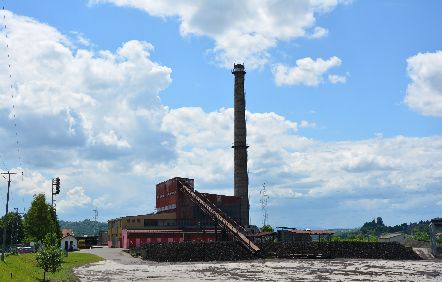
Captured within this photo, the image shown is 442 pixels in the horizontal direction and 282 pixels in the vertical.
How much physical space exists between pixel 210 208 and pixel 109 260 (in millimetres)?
31294

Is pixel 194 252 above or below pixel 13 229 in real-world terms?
below

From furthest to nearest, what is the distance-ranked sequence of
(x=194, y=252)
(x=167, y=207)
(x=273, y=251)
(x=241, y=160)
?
(x=241, y=160), (x=167, y=207), (x=273, y=251), (x=194, y=252)

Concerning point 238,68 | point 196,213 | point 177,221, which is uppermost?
point 238,68

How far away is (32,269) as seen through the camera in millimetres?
52250

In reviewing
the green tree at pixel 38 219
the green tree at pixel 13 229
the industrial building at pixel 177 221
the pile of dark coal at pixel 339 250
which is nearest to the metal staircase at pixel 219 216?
the industrial building at pixel 177 221

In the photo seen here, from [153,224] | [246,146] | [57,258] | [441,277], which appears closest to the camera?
[57,258]

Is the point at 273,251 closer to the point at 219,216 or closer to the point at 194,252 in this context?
the point at 194,252

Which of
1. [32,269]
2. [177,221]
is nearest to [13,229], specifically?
[177,221]

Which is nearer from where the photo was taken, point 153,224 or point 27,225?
point 27,225

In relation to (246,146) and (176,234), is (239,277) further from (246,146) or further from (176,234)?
(246,146)

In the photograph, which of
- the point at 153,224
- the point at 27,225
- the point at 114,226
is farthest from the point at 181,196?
the point at 27,225

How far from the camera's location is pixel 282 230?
104250 millimetres

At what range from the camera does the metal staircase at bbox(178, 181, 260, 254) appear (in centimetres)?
8675

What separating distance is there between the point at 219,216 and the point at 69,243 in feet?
94.3
